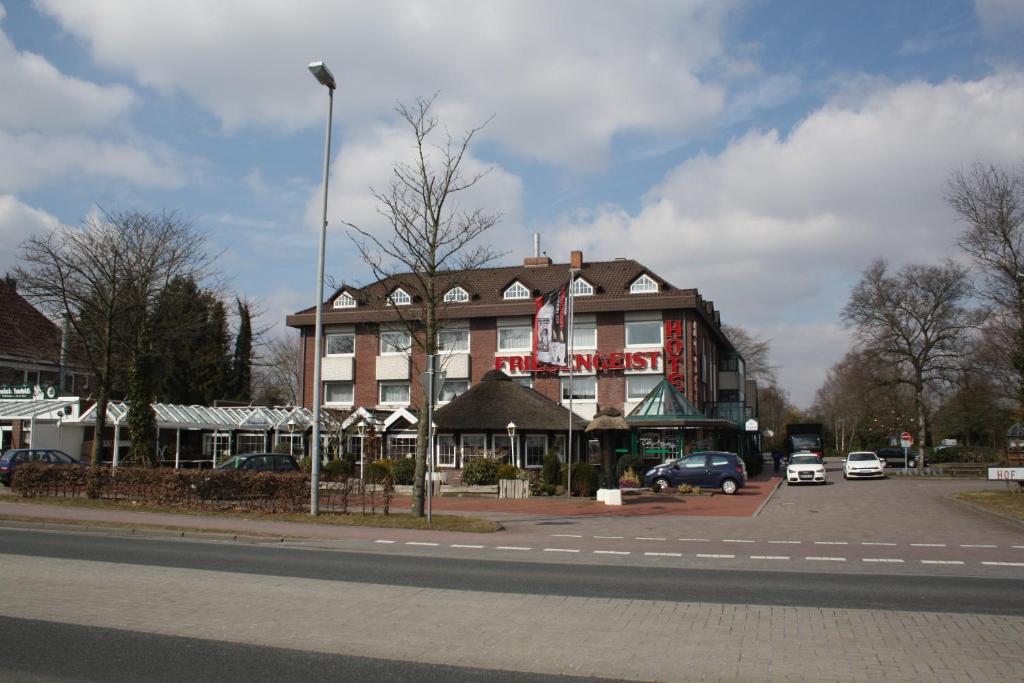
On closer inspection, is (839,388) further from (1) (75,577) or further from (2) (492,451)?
(1) (75,577)

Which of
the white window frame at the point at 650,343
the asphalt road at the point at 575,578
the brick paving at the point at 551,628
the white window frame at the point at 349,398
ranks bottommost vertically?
the asphalt road at the point at 575,578

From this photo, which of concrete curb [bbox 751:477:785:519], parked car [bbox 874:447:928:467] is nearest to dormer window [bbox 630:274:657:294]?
concrete curb [bbox 751:477:785:519]

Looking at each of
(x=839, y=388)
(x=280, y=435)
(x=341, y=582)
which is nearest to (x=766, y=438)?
(x=839, y=388)

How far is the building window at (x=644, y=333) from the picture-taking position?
1842 inches

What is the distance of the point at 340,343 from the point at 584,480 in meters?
26.3

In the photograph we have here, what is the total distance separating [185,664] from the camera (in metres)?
7.28

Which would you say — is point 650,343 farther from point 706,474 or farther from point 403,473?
point 403,473

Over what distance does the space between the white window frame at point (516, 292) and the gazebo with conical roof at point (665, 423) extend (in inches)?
428

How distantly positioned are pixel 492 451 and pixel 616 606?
26373 millimetres

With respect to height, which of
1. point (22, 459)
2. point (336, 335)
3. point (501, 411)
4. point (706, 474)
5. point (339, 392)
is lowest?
point (706, 474)

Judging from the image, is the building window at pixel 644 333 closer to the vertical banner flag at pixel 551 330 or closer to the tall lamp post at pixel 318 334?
the vertical banner flag at pixel 551 330

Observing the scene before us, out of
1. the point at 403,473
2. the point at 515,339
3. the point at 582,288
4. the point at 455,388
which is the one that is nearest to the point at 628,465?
the point at 403,473

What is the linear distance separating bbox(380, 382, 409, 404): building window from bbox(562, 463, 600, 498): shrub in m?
21.9

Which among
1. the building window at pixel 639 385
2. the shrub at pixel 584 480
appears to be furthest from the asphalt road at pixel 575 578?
the building window at pixel 639 385
